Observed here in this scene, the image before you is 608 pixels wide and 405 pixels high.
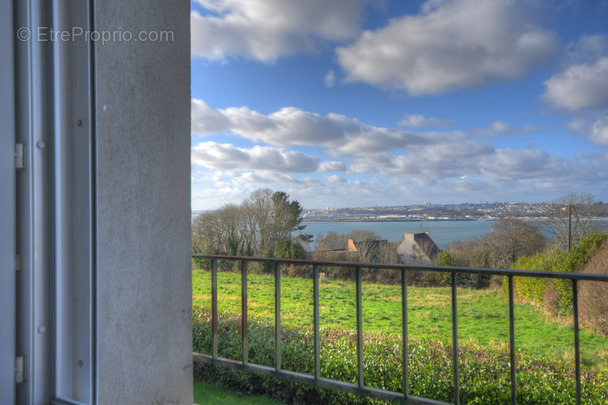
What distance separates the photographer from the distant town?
22.7 ft

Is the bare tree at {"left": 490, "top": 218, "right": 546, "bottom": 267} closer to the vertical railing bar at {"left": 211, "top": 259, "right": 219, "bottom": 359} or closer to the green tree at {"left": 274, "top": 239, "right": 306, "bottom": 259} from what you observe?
the green tree at {"left": 274, "top": 239, "right": 306, "bottom": 259}

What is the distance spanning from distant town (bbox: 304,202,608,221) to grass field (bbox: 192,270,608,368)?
3.04 meters

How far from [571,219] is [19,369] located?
812 centimetres

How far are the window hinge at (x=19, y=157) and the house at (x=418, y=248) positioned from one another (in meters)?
6.72

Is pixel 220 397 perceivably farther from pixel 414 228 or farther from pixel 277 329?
pixel 414 228

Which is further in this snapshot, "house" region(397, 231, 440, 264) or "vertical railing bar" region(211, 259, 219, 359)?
"house" region(397, 231, 440, 264)

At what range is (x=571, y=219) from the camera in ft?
21.8

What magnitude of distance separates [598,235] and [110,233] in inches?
277

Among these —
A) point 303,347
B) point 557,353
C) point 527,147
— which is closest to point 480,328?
point 557,353

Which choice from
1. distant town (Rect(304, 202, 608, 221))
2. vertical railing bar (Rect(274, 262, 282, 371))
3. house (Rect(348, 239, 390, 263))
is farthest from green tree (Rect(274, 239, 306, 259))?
vertical railing bar (Rect(274, 262, 282, 371))

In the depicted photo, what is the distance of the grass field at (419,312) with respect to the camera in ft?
10.6

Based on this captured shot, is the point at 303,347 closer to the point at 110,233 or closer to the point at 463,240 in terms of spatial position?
the point at 110,233

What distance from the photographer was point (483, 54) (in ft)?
28.0

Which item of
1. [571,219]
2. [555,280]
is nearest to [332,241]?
[555,280]
